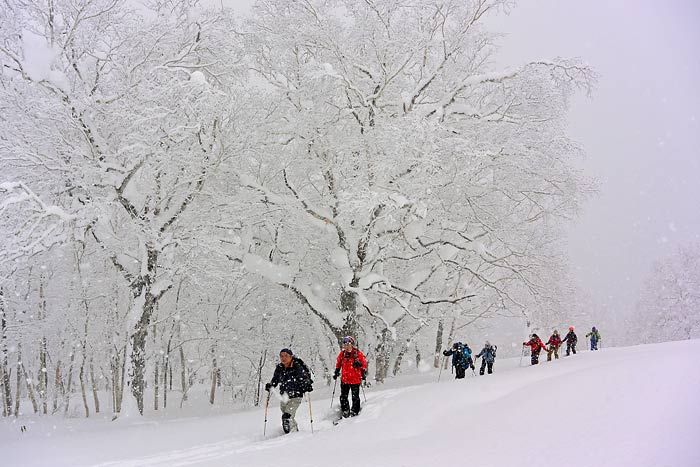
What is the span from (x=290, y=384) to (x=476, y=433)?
450 cm

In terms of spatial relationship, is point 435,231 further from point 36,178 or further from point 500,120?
point 36,178

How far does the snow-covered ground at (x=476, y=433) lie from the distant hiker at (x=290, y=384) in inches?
14.9

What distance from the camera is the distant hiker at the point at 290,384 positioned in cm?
971

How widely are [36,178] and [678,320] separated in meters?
44.2

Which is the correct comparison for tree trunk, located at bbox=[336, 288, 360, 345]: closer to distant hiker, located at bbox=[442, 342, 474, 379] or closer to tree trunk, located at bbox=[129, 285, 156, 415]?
distant hiker, located at bbox=[442, 342, 474, 379]

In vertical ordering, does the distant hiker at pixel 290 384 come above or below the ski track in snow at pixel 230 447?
above

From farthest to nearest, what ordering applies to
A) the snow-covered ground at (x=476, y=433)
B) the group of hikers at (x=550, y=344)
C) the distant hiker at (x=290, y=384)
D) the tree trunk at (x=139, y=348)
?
the group of hikers at (x=550, y=344), the tree trunk at (x=139, y=348), the distant hiker at (x=290, y=384), the snow-covered ground at (x=476, y=433)

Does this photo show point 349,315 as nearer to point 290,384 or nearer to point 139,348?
point 290,384

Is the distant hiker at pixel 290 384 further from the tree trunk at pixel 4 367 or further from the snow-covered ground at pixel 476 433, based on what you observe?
the tree trunk at pixel 4 367

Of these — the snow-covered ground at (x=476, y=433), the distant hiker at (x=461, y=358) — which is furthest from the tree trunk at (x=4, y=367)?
the distant hiker at (x=461, y=358)

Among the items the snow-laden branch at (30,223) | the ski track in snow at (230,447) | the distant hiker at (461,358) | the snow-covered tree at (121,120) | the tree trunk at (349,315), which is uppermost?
the snow-covered tree at (121,120)

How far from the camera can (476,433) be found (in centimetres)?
631

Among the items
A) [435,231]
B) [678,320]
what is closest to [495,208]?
[435,231]

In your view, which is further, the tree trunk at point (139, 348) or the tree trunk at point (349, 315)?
the tree trunk at point (349, 315)
